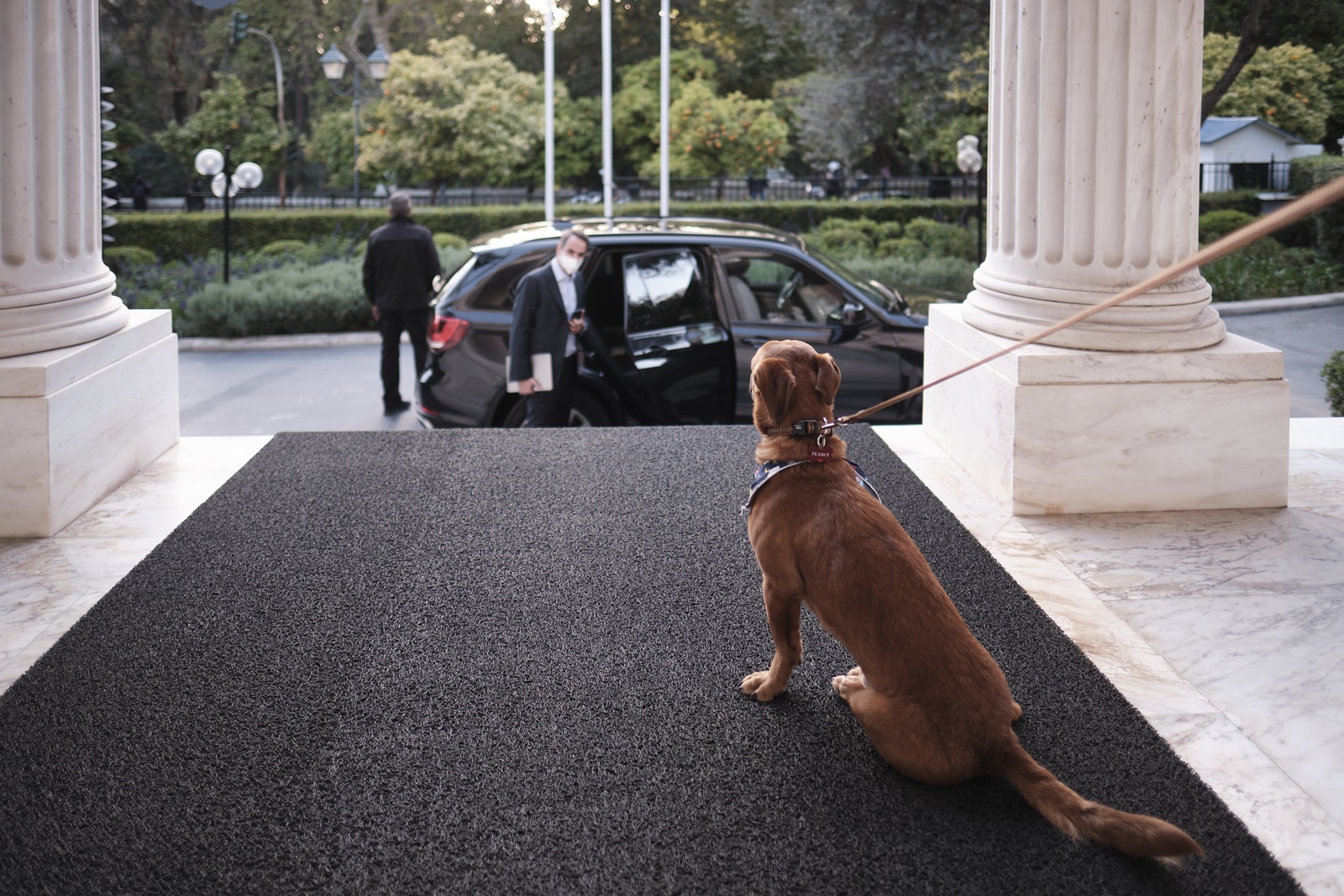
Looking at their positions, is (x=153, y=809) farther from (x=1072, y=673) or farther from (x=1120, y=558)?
(x=1120, y=558)

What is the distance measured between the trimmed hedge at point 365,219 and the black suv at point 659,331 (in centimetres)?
1659

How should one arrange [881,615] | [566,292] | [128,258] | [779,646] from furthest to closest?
[128,258]
[566,292]
[779,646]
[881,615]

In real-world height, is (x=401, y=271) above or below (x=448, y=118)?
below

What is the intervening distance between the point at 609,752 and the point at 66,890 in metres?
1.28

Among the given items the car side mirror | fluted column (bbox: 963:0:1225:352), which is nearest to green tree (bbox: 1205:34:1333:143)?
the car side mirror

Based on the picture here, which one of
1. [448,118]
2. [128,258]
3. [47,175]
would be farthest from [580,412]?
[448,118]

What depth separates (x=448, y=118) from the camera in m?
28.1

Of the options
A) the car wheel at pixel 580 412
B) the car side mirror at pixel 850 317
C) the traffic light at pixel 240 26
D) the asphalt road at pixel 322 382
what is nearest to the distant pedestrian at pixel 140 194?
the traffic light at pixel 240 26

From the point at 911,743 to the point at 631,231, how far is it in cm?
547

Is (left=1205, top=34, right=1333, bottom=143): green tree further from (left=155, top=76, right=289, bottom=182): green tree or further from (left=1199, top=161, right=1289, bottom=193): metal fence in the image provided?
(left=155, top=76, right=289, bottom=182): green tree

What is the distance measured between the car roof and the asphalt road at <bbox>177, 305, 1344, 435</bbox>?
9.64 ft

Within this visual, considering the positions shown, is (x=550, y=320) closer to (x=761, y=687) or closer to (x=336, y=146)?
(x=761, y=687)

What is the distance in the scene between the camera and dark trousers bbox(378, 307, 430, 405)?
36.1ft

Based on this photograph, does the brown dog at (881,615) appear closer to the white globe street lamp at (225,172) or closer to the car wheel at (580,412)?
the car wheel at (580,412)
